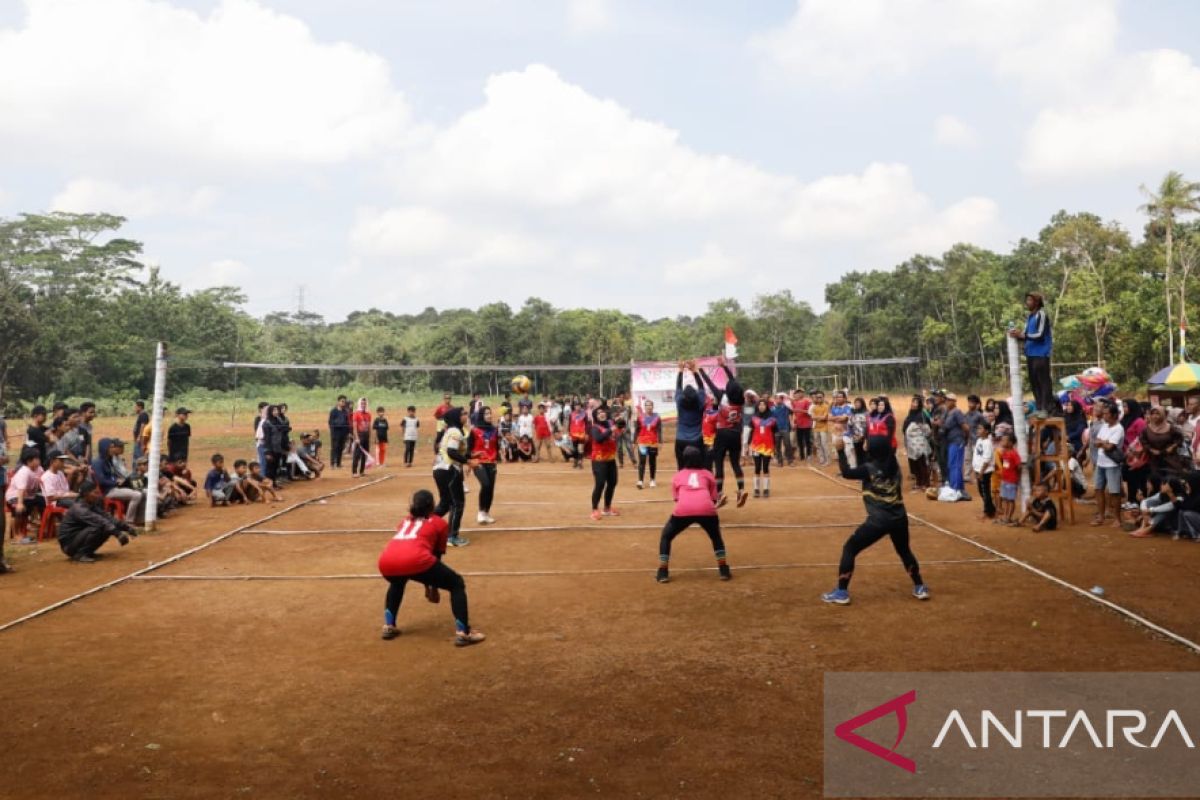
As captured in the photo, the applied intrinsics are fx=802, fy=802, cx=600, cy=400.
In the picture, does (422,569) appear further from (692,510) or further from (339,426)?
(339,426)

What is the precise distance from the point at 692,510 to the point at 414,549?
2750 millimetres

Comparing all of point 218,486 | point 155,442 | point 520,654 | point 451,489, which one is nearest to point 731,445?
point 451,489

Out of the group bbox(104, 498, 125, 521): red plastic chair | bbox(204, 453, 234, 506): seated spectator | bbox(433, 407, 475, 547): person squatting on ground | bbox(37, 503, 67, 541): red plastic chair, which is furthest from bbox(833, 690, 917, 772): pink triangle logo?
bbox(204, 453, 234, 506): seated spectator

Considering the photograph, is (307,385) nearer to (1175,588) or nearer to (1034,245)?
(1034,245)

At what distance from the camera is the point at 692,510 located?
7.74m

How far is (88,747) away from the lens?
4.55m

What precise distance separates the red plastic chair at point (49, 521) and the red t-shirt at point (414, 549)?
743 centimetres

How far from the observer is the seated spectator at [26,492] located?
1091 cm

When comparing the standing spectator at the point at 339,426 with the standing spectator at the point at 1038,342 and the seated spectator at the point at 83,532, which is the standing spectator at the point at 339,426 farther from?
the standing spectator at the point at 1038,342

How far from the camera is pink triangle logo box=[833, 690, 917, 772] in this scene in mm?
4273

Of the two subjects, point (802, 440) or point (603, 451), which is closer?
point (603, 451)

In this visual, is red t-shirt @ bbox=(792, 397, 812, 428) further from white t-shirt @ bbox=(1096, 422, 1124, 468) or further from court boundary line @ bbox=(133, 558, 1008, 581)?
court boundary line @ bbox=(133, 558, 1008, 581)

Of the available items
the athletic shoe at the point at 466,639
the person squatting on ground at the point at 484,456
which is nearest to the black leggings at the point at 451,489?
the person squatting on ground at the point at 484,456

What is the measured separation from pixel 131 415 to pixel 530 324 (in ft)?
72.8
